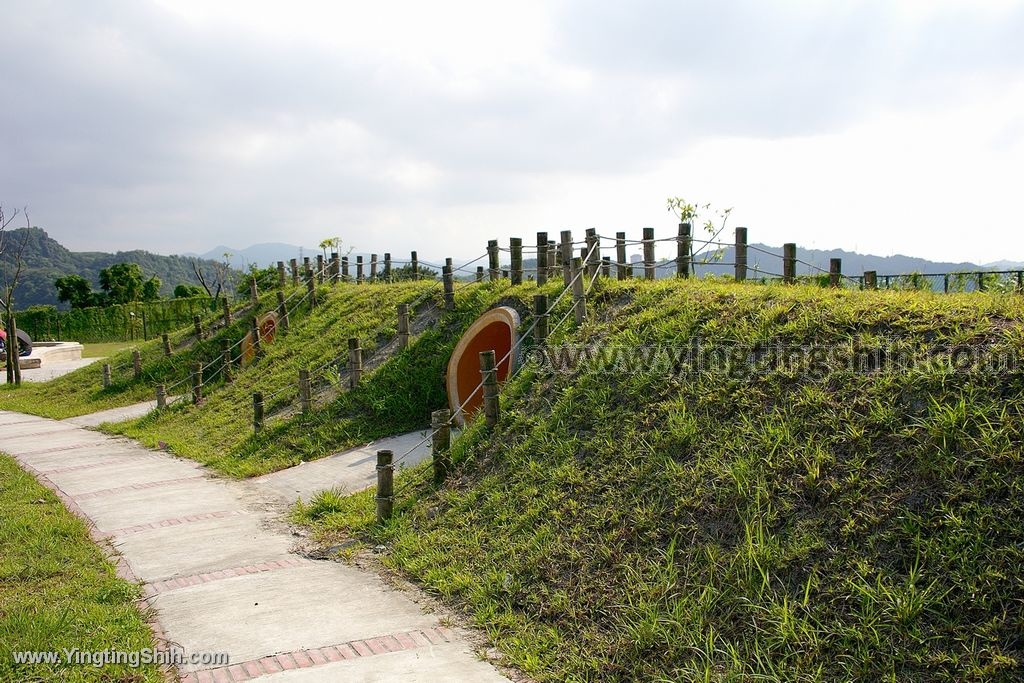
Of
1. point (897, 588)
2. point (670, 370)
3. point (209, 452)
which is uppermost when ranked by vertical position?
point (670, 370)

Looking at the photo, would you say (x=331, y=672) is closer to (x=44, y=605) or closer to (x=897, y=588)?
(x=44, y=605)

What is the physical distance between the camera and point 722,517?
4930mm

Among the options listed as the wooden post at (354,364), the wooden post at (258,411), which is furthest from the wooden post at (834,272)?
the wooden post at (258,411)

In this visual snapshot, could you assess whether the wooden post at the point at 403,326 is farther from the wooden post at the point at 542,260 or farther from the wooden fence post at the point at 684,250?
the wooden fence post at the point at 684,250

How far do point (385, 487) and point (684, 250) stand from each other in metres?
5.16

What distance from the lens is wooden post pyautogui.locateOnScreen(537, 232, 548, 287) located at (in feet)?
37.2

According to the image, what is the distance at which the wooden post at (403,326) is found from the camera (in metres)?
12.8

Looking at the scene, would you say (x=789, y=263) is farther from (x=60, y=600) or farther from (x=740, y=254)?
(x=60, y=600)

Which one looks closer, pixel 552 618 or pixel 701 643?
pixel 701 643

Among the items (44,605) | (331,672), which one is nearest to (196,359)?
(44,605)

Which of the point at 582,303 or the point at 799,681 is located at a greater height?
the point at 582,303

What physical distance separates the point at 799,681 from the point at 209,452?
1015 cm

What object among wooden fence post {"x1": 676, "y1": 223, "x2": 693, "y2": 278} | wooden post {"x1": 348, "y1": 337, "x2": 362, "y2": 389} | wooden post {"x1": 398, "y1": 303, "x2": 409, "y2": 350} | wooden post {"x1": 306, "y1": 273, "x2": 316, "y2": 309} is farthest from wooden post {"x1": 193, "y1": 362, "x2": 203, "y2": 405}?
wooden fence post {"x1": 676, "y1": 223, "x2": 693, "y2": 278}

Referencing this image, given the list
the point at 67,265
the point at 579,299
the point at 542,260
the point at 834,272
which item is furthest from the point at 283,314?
the point at 67,265
